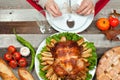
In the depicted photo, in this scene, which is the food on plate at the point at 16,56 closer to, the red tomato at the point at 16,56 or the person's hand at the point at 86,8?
the red tomato at the point at 16,56

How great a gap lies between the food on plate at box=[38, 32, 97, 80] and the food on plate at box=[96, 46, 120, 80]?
32 mm

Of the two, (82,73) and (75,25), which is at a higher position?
(75,25)

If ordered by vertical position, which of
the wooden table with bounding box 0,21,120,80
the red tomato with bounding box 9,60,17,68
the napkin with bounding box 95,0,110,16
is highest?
the napkin with bounding box 95,0,110,16

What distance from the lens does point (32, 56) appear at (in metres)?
1.42

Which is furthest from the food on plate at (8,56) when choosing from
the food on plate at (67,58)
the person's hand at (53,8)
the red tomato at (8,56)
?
the person's hand at (53,8)

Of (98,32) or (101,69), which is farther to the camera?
(98,32)

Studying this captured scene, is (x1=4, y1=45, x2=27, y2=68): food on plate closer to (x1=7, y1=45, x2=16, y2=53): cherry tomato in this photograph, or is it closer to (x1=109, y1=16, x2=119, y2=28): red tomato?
(x1=7, y1=45, x2=16, y2=53): cherry tomato

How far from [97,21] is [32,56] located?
324mm

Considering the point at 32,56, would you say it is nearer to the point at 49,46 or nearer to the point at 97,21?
the point at 49,46

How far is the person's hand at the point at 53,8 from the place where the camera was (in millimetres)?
1400

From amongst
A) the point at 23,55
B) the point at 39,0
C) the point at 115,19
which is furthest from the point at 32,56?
the point at 115,19

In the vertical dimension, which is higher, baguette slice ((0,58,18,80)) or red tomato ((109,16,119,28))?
red tomato ((109,16,119,28))

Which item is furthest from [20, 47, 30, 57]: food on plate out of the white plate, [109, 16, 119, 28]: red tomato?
[109, 16, 119, 28]: red tomato

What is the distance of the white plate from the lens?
4.70 feet
